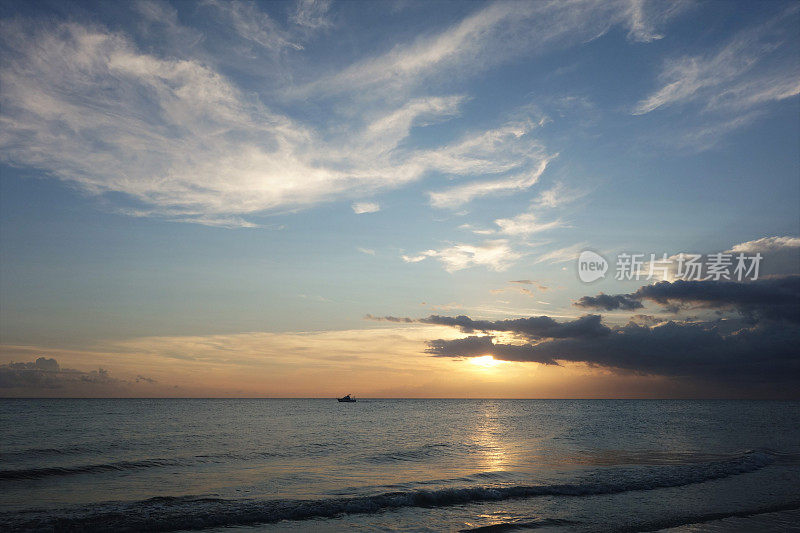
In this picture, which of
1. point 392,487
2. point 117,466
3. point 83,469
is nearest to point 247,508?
point 392,487

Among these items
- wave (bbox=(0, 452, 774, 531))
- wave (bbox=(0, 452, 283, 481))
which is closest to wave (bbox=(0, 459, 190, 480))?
wave (bbox=(0, 452, 283, 481))

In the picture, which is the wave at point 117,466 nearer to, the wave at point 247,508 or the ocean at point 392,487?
the ocean at point 392,487

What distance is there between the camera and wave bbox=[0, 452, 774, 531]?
19.5 meters

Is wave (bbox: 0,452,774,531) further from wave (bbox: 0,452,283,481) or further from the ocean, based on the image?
wave (bbox: 0,452,283,481)

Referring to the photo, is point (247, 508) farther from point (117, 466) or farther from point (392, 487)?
point (117, 466)

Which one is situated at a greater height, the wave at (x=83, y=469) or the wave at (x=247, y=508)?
the wave at (x=247, y=508)

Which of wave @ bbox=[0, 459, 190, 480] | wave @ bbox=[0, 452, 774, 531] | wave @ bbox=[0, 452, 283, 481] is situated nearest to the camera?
wave @ bbox=[0, 452, 774, 531]

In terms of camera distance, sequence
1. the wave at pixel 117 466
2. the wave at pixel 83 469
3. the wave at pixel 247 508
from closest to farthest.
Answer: the wave at pixel 247 508
the wave at pixel 83 469
the wave at pixel 117 466

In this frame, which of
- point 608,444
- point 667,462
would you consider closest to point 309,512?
point 667,462

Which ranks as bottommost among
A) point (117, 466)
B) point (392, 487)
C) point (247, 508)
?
point (117, 466)

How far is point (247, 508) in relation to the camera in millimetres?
21578

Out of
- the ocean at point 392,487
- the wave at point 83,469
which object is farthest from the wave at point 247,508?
the wave at point 83,469

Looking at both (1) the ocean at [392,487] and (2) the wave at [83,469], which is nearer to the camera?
(1) the ocean at [392,487]

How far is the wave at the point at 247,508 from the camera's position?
768 inches
